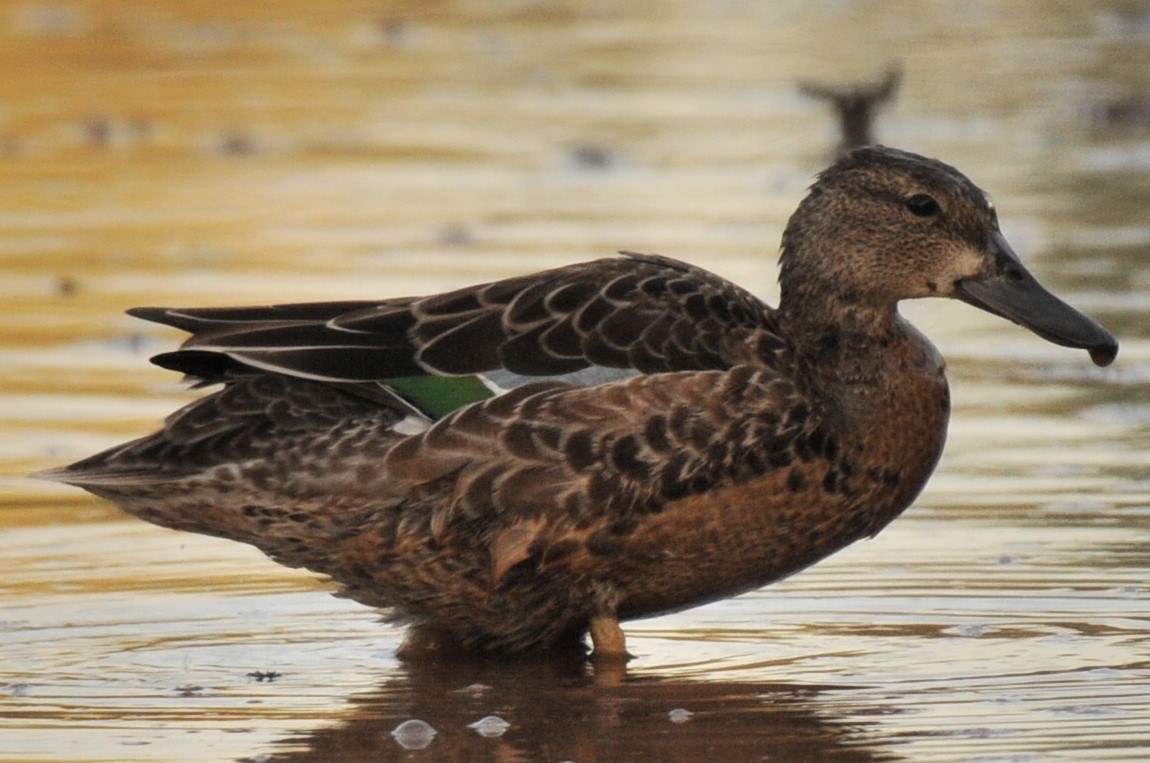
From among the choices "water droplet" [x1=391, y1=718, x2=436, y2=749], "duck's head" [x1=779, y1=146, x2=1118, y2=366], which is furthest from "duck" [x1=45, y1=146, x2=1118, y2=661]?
"water droplet" [x1=391, y1=718, x2=436, y2=749]

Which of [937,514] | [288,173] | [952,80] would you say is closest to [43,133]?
[288,173]

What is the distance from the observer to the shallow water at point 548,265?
588cm

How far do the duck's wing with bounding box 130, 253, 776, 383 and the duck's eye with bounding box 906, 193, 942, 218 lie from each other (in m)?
0.55

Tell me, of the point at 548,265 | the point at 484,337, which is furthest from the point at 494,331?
the point at 548,265

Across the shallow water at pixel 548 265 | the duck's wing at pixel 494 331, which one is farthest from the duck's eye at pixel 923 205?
the shallow water at pixel 548 265

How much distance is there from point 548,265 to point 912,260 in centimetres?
418

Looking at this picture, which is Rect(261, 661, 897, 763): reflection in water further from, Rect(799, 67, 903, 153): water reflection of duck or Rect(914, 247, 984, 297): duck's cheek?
Rect(799, 67, 903, 153): water reflection of duck

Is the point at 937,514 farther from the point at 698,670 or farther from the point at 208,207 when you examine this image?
the point at 208,207

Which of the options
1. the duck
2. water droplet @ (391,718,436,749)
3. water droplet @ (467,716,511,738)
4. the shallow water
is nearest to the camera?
water droplet @ (391,718,436,749)

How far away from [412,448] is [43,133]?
32.5 ft

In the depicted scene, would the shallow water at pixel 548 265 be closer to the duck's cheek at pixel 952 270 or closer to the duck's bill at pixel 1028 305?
the duck's bill at pixel 1028 305

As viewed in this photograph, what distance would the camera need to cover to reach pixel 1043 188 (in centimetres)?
1252

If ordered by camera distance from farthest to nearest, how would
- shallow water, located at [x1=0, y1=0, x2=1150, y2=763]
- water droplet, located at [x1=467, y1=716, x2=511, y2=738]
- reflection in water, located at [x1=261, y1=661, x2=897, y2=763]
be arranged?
shallow water, located at [x1=0, y1=0, x2=1150, y2=763] → water droplet, located at [x1=467, y1=716, x2=511, y2=738] → reflection in water, located at [x1=261, y1=661, x2=897, y2=763]

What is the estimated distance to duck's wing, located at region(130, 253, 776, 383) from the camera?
6.38 meters
